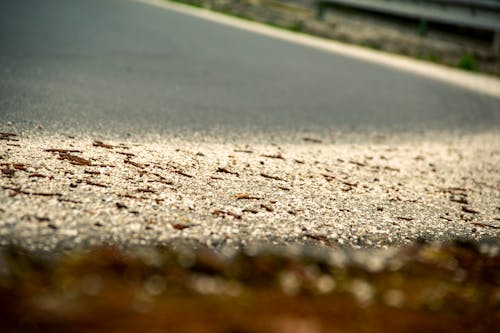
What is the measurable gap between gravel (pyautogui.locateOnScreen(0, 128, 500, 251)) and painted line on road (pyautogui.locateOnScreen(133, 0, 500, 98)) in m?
Answer: 3.80

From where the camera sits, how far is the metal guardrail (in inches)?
308

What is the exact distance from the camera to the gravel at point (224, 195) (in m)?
1.67

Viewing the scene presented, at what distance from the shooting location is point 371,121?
4164mm

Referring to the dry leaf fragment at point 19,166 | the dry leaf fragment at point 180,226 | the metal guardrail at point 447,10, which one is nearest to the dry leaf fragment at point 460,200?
the dry leaf fragment at point 180,226

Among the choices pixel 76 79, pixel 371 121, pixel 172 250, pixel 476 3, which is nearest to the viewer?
pixel 172 250

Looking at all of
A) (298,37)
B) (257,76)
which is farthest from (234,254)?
(298,37)

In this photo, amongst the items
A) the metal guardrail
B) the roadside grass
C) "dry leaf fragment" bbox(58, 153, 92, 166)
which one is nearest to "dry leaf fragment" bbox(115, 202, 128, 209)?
"dry leaf fragment" bbox(58, 153, 92, 166)

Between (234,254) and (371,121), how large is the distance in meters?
2.87

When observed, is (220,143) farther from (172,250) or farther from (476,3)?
(476,3)

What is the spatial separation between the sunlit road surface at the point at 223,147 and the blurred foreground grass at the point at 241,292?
0.16 m

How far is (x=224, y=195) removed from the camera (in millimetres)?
2104

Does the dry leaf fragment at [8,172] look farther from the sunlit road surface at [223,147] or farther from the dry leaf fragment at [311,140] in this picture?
the dry leaf fragment at [311,140]

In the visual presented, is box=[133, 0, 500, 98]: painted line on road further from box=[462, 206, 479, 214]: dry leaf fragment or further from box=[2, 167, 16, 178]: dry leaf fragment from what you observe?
box=[2, 167, 16, 178]: dry leaf fragment

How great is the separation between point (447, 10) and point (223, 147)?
7100mm
